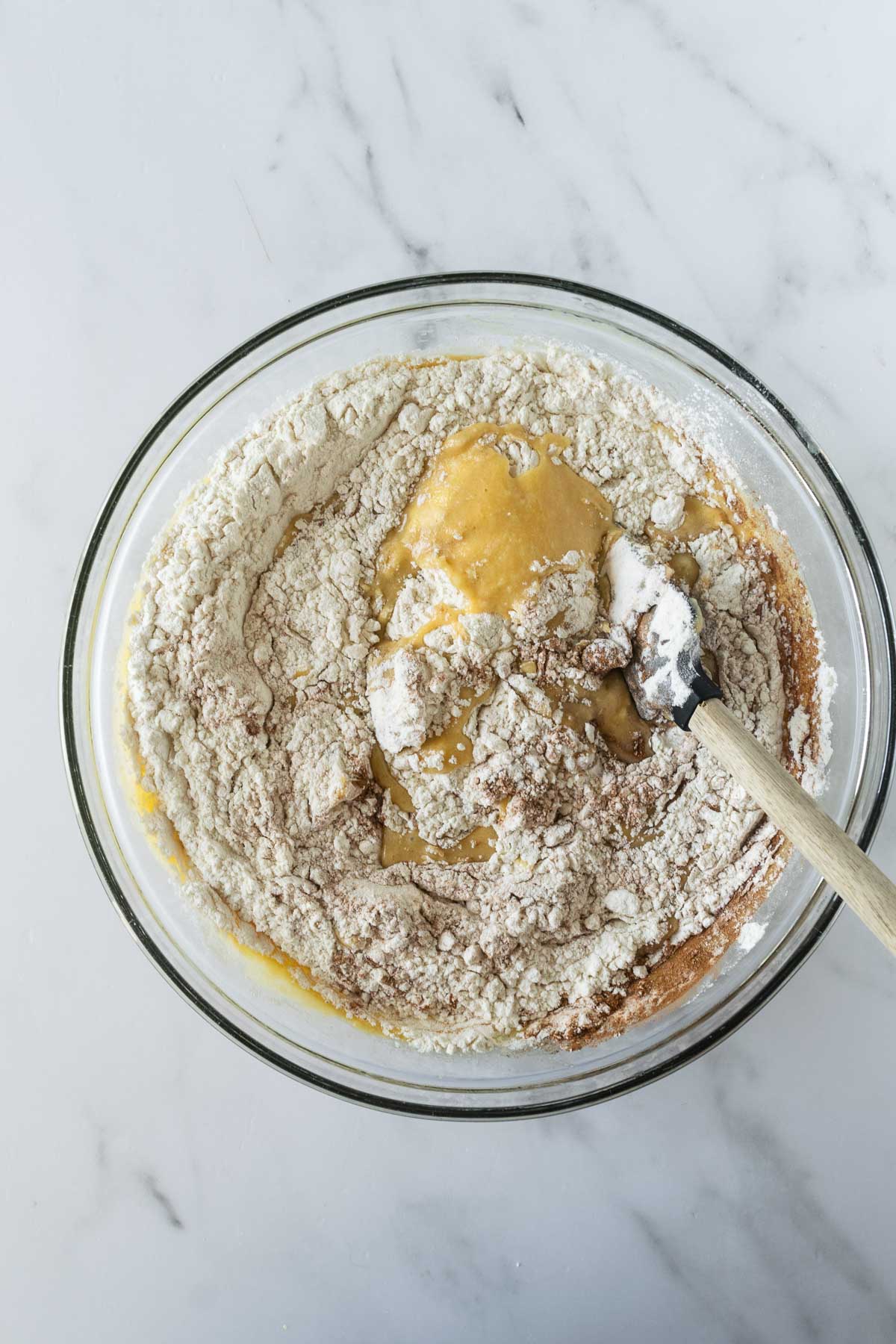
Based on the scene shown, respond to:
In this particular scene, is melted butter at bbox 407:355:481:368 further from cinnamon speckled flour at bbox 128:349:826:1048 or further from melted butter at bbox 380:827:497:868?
melted butter at bbox 380:827:497:868

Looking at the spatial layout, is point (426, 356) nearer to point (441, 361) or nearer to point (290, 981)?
point (441, 361)

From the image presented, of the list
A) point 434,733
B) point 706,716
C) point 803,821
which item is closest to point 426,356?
point 434,733

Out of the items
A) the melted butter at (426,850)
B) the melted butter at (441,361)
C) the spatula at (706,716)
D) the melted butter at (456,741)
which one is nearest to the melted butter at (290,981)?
the melted butter at (426,850)

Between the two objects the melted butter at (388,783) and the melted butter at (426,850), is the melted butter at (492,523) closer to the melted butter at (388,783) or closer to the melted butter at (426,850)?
A: the melted butter at (388,783)

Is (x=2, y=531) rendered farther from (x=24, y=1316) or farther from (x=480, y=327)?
(x=24, y=1316)

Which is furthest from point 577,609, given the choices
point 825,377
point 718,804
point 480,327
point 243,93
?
point 243,93

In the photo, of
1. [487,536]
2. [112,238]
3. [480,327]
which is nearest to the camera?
[487,536]
